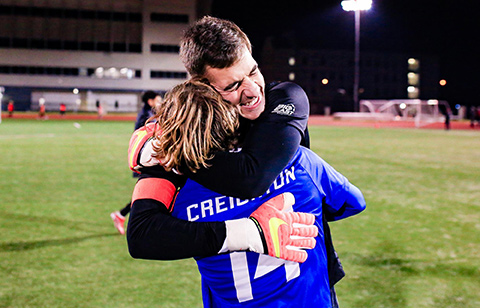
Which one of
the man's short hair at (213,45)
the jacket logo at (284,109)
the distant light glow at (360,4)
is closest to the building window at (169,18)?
the distant light glow at (360,4)

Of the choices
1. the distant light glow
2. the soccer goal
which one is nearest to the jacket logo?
the distant light glow

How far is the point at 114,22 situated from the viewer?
235ft

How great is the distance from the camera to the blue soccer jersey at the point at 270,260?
1677 mm

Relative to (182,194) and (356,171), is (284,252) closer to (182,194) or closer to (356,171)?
(182,194)

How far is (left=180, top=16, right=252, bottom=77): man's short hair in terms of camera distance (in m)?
1.74

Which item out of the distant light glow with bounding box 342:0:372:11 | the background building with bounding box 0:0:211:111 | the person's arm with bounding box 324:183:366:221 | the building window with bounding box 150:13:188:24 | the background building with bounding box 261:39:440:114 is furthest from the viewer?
the background building with bounding box 261:39:440:114

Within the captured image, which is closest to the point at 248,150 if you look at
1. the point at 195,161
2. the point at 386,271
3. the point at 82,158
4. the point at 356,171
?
the point at 195,161

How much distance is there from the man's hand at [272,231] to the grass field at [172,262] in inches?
118

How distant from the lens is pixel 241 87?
1.77m

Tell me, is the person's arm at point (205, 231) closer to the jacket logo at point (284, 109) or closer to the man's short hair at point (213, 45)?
the jacket logo at point (284, 109)

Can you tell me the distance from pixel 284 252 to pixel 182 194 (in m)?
0.42

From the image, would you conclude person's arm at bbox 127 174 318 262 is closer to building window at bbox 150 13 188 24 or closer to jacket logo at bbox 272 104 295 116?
jacket logo at bbox 272 104 295 116

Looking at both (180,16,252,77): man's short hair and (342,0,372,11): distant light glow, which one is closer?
(180,16,252,77): man's short hair

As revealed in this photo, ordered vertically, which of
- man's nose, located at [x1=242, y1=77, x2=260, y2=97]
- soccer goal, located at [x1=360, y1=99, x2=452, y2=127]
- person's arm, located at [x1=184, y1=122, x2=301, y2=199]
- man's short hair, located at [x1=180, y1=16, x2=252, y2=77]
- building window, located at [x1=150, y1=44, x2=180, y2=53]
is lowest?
person's arm, located at [x1=184, y1=122, x2=301, y2=199]
